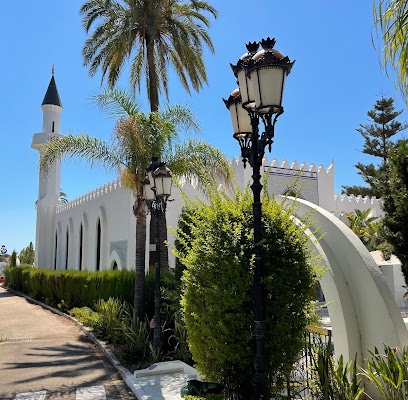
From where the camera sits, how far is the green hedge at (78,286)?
1304 cm

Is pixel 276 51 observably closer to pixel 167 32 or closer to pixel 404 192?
pixel 404 192

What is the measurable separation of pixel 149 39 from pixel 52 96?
18.9 metres

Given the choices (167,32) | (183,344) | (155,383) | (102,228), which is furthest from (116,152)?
(102,228)

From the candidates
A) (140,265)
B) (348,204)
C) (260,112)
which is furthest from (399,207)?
(348,204)

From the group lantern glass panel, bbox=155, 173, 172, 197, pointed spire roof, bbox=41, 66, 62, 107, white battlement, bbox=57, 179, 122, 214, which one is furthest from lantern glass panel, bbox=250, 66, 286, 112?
pointed spire roof, bbox=41, 66, 62, 107

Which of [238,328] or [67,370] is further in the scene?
[67,370]

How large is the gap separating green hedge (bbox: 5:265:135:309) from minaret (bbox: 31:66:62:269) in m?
4.42

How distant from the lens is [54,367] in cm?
820

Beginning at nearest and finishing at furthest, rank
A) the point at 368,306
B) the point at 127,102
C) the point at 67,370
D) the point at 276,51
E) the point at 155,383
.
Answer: the point at 276,51 → the point at 368,306 → the point at 155,383 → the point at 67,370 → the point at 127,102

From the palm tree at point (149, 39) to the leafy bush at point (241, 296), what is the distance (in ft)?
33.8

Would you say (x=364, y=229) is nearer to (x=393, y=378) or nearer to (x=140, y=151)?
(x=140, y=151)

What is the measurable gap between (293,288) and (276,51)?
2.58 meters

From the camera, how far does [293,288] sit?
442cm

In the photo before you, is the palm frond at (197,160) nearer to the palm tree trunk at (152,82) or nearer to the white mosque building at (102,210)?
the white mosque building at (102,210)
